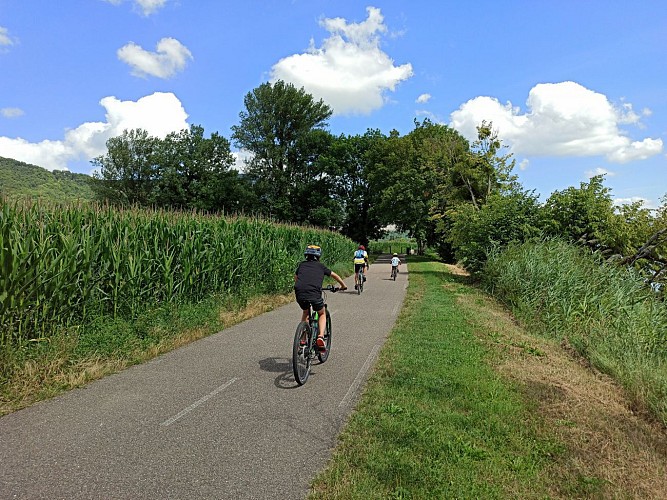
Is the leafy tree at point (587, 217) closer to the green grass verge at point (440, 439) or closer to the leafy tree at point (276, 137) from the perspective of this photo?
the green grass verge at point (440, 439)

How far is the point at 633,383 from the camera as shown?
20.6 ft

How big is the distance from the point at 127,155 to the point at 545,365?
64.2 meters

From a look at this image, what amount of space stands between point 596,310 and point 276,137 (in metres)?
49.0

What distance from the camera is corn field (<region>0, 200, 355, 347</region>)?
588cm

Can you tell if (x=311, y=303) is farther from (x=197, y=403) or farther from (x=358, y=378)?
(x=197, y=403)

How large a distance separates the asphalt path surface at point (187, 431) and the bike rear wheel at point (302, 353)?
0.59 ft

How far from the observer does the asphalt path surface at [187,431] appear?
11.7 ft

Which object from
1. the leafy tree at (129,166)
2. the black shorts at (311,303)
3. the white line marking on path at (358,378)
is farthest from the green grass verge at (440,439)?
the leafy tree at (129,166)

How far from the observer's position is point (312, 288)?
22.0 ft

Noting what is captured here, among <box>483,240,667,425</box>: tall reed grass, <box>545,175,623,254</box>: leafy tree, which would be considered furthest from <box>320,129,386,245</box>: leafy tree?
<box>483,240,667,425</box>: tall reed grass

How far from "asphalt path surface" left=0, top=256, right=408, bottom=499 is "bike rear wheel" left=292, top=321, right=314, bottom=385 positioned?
18 centimetres

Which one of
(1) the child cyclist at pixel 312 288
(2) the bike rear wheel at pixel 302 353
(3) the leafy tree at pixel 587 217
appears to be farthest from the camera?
(3) the leafy tree at pixel 587 217

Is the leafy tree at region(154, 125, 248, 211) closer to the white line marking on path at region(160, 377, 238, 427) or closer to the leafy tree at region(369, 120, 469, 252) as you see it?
the leafy tree at region(369, 120, 469, 252)

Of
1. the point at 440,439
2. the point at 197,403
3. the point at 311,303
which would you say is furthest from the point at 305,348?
the point at 440,439
